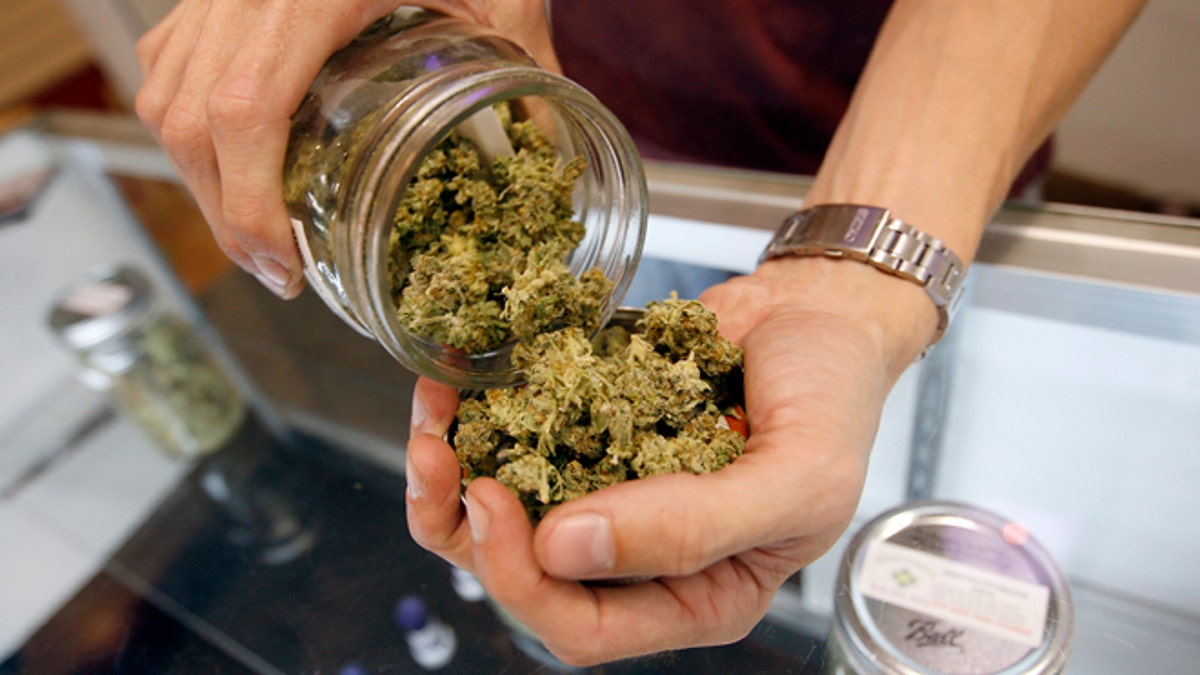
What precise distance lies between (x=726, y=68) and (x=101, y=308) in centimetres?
112

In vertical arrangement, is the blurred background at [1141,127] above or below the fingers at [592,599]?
above

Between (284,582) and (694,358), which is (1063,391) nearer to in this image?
(694,358)

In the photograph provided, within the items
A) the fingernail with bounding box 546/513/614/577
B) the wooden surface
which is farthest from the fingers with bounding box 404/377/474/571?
the wooden surface

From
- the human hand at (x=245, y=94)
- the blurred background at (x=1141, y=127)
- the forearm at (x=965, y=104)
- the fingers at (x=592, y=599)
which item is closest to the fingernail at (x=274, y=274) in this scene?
the human hand at (x=245, y=94)

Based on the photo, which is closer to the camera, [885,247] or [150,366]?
[885,247]

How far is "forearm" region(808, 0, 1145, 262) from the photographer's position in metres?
0.86

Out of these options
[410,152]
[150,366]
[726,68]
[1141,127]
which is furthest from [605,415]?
[1141,127]

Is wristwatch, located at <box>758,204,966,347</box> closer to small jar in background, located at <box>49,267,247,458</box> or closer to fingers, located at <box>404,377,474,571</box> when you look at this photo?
fingers, located at <box>404,377,474,571</box>

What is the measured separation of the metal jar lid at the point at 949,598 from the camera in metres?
0.70

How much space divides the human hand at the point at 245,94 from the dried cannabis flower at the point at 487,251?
0.13 metres

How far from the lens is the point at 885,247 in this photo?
2.72 feet

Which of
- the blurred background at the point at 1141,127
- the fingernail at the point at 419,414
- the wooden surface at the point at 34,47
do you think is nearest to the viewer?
the fingernail at the point at 419,414

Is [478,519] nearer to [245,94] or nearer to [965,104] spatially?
[245,94]

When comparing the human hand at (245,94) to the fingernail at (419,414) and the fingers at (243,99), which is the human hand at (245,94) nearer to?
the fingers at (243,99)
